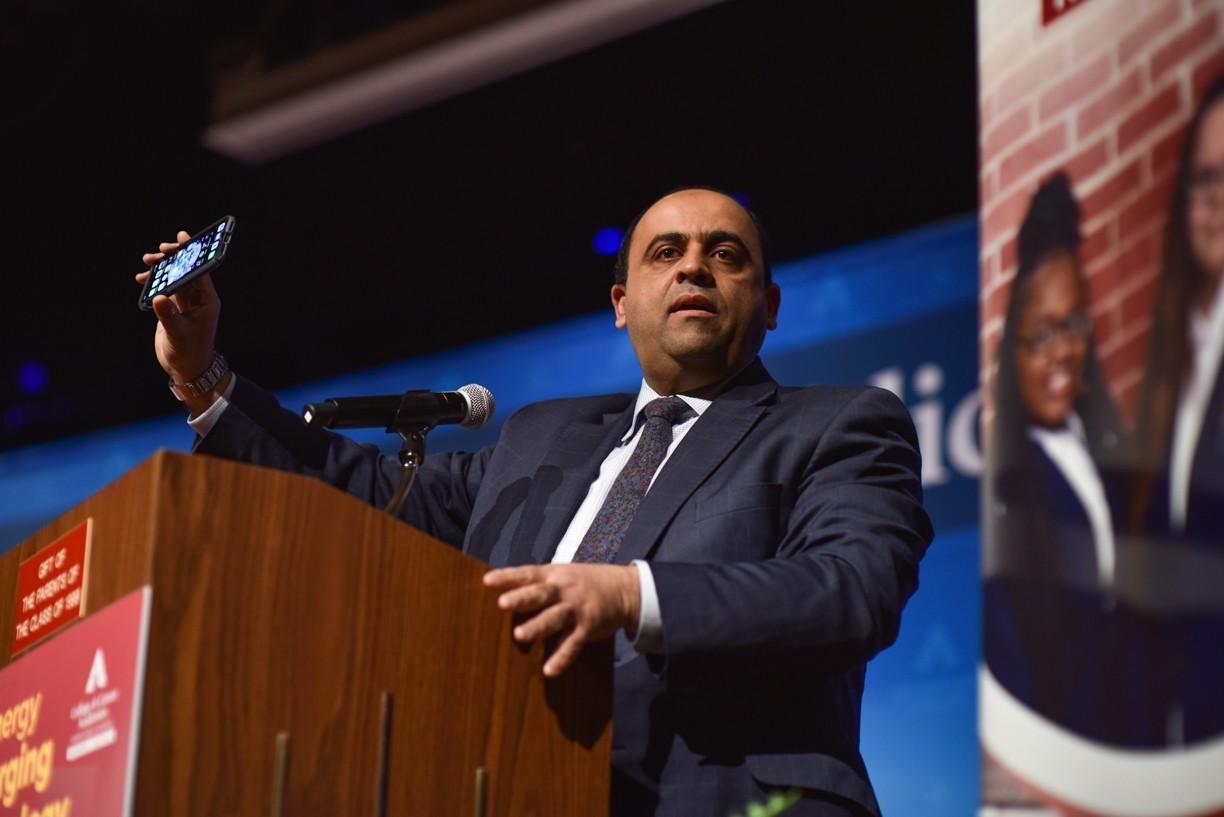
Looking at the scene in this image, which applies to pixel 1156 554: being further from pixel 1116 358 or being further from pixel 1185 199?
pixel 1185 199

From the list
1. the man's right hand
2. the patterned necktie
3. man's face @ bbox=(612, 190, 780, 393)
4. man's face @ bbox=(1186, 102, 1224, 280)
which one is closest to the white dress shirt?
man's face @ bbox=(1186, 102, 1224, 280)

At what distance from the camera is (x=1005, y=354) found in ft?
5.37

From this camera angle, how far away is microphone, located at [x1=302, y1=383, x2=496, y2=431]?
2098 millimetres

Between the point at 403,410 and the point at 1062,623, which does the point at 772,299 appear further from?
the point at 1062,623

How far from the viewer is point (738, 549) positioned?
2146 mm

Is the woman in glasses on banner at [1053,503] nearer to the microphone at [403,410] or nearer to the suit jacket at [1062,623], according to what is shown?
the suit jacket at [1062,623]

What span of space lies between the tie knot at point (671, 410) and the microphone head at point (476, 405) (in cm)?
38

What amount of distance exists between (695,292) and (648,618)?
38.4 inches

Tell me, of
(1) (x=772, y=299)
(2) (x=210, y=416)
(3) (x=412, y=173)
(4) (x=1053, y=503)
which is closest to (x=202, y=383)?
(2) (x=210, y=416)

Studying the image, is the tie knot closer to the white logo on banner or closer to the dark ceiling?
the white logo on banner

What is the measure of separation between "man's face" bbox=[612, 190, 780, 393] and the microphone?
1.58 ft

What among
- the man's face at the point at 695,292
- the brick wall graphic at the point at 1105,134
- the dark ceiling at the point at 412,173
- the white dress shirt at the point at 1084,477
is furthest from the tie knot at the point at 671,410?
the dark ceiling at the point at 412,173

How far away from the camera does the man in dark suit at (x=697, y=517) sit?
1.85 metres

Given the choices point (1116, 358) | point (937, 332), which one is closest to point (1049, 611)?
point (1116, 358)
